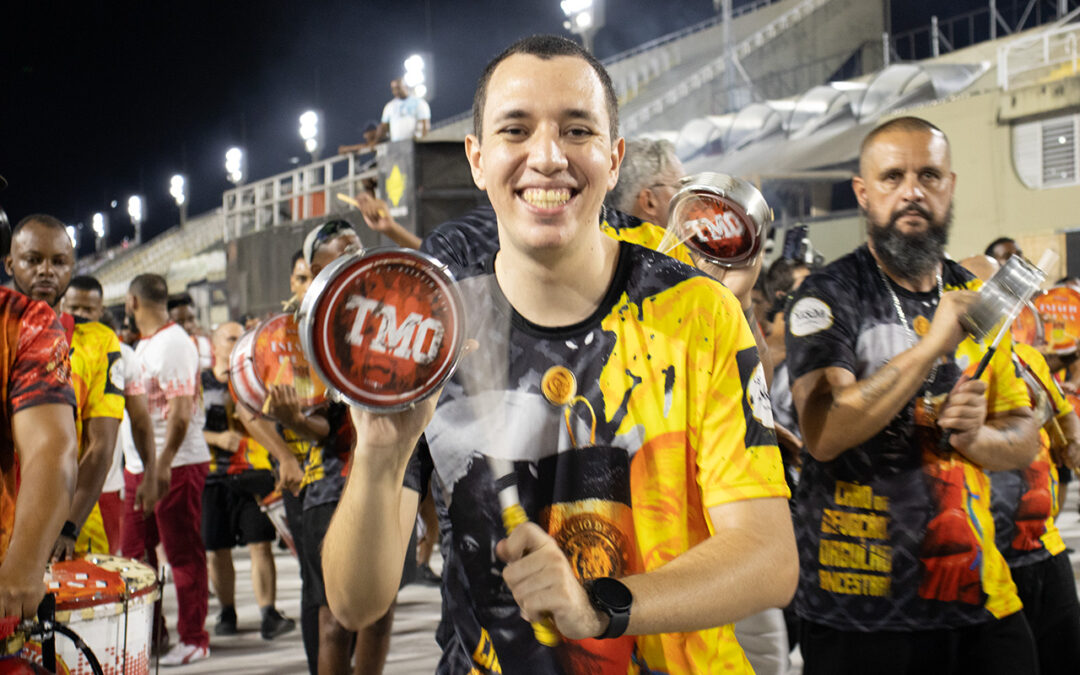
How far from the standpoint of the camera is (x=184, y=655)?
6258 millimetres

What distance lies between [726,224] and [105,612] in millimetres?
2212

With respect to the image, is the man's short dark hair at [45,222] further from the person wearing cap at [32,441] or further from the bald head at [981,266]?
the bald head at [981,266]

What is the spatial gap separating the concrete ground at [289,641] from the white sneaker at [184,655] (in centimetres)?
5

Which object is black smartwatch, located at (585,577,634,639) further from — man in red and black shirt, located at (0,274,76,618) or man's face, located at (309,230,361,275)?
man's face, located at (309,230,361,275)

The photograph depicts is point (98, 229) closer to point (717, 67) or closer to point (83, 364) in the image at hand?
point (717, 67)

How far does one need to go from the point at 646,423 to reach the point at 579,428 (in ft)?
0.38

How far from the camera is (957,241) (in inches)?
675

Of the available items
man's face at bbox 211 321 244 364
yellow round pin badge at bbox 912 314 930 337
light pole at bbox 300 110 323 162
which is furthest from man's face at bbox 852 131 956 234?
light pole at bbox 300 110 323 162

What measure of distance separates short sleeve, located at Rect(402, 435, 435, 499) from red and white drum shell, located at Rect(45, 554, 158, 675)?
166cm

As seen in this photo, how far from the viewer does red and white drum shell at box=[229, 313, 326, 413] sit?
4270 mm

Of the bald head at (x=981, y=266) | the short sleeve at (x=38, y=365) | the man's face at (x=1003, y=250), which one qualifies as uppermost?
the man's face at (x=1003, y=250)

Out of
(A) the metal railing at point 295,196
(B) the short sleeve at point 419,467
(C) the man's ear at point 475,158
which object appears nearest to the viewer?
(B) the short sleeve at point 419,467

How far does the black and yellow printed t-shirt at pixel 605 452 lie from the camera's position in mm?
1745

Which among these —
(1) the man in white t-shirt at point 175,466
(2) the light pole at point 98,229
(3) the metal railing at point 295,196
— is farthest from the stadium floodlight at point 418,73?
(2) the light pole at point 98,229
